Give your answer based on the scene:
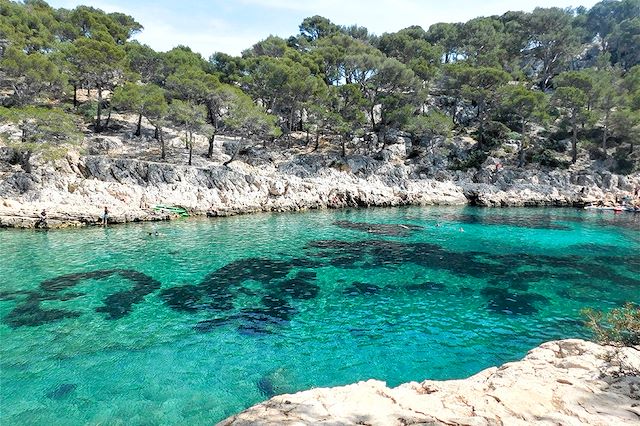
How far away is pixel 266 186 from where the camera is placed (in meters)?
50.9

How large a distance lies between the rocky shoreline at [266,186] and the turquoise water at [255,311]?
7.24m

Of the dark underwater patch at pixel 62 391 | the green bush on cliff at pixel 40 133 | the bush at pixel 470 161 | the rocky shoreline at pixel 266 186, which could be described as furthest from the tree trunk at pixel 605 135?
the green bush on cliff at pixel 40 133

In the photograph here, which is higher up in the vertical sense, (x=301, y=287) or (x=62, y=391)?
(x=301, y=287)

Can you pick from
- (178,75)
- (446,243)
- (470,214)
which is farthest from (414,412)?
(178,75)

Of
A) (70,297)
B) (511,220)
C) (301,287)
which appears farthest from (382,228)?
(70,297)

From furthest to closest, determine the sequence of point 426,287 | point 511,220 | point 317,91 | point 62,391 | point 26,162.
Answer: point 317,91 → point 511,220 → point 26,162 → point 426,287 → point 62,391

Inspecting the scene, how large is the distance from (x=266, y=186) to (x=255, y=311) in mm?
35413

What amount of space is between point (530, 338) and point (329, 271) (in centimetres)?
1187

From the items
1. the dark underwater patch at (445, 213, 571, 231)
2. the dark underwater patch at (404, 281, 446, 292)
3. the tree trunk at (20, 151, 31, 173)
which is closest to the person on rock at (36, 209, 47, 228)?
the tree trunk at (20, 151, 31, 173)

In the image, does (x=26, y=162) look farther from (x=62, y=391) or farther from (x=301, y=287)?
(x=62, y=391)

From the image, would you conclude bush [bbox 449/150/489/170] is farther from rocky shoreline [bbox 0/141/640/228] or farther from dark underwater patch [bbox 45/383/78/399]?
dark underwater patch [bbox 45/383/78/399]

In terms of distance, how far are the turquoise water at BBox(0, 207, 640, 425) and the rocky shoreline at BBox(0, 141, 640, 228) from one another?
7240mm

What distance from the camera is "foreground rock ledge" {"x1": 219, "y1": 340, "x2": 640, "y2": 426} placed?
6078 mm

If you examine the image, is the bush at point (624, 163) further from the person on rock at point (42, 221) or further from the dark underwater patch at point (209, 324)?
the person on rock at point (42, 221)
